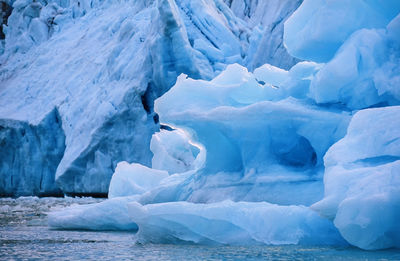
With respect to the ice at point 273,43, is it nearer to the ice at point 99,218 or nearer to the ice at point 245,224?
the ice at point 99,218

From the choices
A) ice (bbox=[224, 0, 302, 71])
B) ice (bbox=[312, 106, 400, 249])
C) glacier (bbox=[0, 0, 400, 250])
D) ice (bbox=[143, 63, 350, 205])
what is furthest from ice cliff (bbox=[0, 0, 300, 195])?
ice (bbox=[312, 106, 400, 249])

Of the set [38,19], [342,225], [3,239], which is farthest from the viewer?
[38,19]

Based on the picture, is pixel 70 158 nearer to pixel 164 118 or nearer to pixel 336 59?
pixel 164 118

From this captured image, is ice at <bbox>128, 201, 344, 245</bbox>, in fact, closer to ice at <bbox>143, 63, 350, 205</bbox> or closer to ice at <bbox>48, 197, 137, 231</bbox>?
ice at <bbox>143, 63, 350, 205</bbox>

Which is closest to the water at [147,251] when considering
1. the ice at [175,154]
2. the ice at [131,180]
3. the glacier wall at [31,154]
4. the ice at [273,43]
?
the ice at [131,180]

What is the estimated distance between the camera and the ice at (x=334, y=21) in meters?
5.02

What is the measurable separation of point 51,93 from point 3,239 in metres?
11.5

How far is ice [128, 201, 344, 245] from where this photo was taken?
149 inches

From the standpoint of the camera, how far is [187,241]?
13.1 feet

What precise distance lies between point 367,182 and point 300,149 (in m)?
2.01

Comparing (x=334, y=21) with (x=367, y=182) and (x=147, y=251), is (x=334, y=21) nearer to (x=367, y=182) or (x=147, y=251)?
(x=367, y=182)

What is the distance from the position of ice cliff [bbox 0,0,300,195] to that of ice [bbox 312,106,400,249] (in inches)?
305

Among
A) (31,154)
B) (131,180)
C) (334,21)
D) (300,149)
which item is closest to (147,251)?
(300,149)

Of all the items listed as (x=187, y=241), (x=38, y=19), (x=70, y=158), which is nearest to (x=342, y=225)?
(x=187, y=241)
